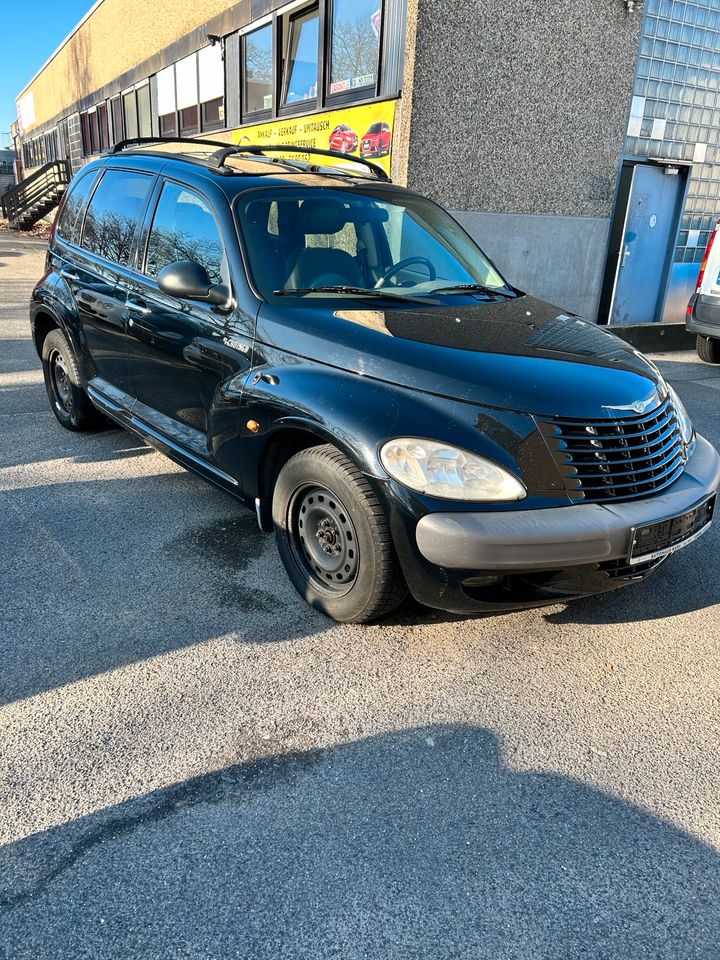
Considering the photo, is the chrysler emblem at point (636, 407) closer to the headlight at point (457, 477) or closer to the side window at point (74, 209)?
the headlight at point (457, 477)

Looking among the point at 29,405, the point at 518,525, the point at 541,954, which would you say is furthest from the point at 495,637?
→ the point at 29,405

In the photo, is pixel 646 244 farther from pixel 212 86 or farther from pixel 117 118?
pixel 117 118

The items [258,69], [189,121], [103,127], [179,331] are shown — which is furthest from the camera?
[103,127]

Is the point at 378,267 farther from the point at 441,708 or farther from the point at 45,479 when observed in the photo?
the point at 45,479

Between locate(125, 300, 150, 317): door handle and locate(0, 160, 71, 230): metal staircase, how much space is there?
2645cm

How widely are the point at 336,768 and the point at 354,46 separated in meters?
9.95

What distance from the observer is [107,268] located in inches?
175

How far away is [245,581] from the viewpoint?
3.52 metres

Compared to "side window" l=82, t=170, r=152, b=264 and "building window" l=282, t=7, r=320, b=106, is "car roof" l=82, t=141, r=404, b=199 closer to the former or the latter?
"side window" l=82, t=170, r=152, b=264

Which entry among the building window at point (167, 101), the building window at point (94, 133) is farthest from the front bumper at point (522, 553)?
the building window at point (94, 133)

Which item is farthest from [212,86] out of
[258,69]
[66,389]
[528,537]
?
[528,537]

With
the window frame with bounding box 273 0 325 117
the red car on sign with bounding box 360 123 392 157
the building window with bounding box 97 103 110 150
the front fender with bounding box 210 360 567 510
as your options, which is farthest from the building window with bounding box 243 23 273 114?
the building window with bounding box 97 103 110 150

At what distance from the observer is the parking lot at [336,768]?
186cm

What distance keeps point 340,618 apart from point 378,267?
186 cm
